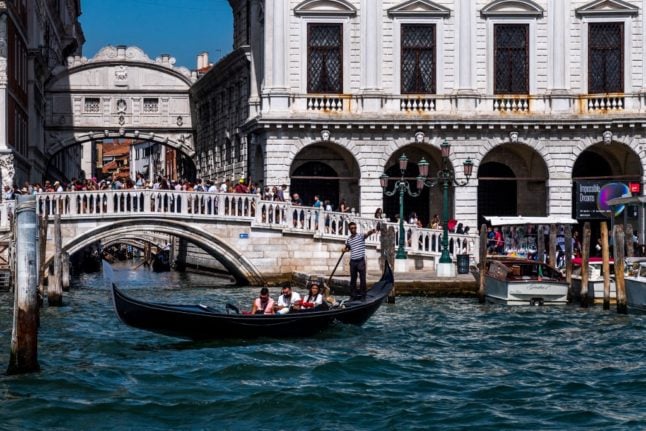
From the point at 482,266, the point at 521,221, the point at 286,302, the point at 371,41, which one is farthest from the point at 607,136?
the point at 286,302

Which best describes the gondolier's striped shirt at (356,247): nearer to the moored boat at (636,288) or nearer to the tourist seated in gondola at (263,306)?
the moored boat at (636,288)

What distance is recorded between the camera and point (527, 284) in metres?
24.0

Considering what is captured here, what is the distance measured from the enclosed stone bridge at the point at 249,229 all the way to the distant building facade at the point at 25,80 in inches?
172

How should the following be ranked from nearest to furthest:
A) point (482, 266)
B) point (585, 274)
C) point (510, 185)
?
point (585, 274) < point (482, 266) < point (510, 185)

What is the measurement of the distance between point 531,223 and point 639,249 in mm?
3743

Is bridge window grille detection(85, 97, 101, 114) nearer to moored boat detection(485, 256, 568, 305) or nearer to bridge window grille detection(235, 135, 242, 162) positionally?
bridge window grille detection(235, 135, 242, 162)

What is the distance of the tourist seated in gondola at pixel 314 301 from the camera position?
18.5m

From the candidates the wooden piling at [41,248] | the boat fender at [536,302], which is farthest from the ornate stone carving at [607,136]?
the wooden piling at [41,248]

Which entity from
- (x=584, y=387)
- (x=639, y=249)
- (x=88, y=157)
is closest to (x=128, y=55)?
(x=639, y=249)

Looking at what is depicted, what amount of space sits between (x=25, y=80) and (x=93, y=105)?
6.06 m

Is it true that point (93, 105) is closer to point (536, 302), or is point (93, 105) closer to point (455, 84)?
point (455, 84)

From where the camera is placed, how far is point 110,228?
2808 centimetres

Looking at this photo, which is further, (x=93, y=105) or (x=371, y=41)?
(x=93, y=105)

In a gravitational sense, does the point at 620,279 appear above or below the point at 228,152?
below
